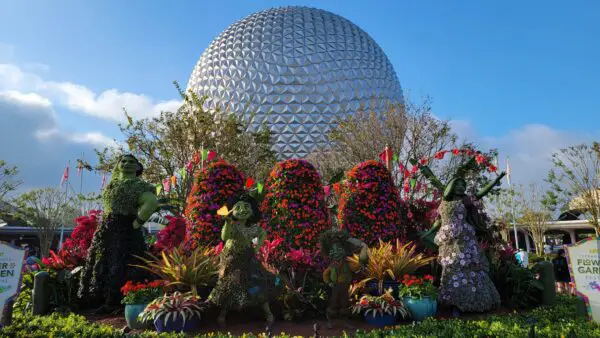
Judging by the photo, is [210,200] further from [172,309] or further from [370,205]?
[370,205]

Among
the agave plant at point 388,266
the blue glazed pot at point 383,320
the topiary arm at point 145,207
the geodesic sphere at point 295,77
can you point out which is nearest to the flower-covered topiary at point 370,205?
the agave plant at point 388,266

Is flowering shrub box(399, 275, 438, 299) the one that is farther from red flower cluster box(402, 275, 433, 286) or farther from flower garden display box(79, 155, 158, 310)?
flower garden display box(79, 155, 158, 310)

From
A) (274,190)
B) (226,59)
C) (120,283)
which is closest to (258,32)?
(226,59)

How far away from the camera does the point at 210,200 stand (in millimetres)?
8844

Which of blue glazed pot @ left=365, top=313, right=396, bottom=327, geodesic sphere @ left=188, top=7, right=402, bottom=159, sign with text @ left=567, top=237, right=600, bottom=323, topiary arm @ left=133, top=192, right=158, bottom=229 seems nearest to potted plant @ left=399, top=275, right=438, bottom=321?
blue glazed pot @ left=365, top=313, right=396, bottom=327

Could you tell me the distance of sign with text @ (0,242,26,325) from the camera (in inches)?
220

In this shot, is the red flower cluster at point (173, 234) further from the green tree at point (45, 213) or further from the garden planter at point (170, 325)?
the green tree at point (45, 213)

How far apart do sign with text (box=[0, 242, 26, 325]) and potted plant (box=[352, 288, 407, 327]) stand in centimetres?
477

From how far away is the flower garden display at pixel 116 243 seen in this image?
282 inches

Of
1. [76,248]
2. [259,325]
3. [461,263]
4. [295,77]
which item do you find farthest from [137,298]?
[295,77]

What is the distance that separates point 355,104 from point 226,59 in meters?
9.71

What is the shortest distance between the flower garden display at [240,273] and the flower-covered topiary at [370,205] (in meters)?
3.22

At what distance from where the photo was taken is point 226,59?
96.2 ft

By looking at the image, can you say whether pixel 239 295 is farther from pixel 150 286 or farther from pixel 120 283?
pixel 120 283
